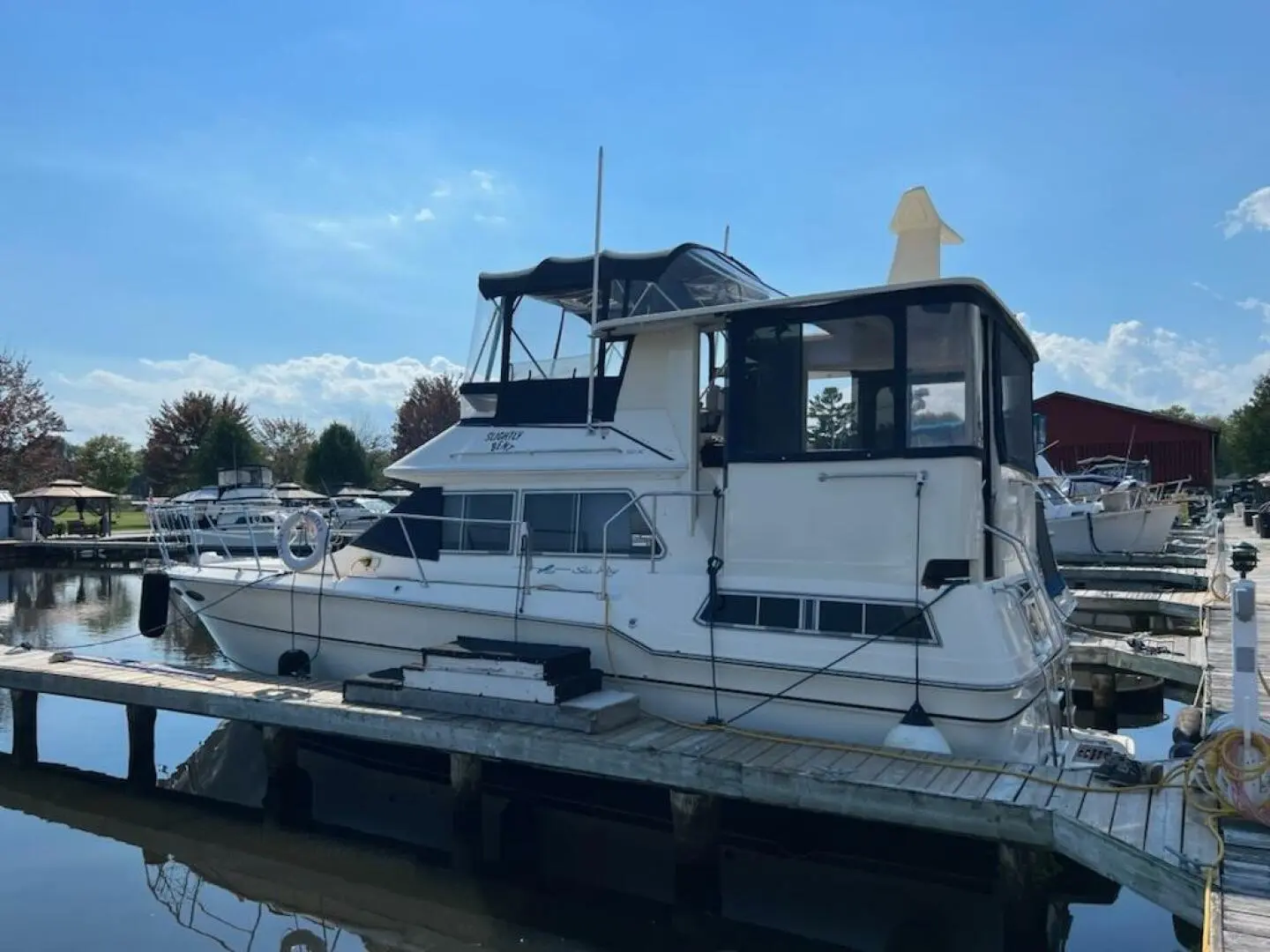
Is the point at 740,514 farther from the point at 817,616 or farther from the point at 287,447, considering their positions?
the point at 287,447

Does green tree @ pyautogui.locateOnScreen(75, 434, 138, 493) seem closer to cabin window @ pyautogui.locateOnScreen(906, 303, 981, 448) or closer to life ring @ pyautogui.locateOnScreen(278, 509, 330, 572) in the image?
life ring @ pyautogui.locateOnScreen(278, 509, 330, 572)

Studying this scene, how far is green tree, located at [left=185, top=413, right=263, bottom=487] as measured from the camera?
1770 inches

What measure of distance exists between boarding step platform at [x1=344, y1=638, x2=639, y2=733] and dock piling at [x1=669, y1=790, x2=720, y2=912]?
0.86 m

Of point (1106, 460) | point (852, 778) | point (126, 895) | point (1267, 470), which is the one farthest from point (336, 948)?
point (1267, 470)

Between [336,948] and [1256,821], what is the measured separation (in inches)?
232

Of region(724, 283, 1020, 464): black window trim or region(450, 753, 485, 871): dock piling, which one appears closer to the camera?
region(724, 283, 1020, 464): black window trim

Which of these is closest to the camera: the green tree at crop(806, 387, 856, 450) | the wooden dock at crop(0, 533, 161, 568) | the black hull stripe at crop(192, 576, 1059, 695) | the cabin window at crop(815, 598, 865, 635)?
the black hull stripe at crop(192, 576, 1059, 695)

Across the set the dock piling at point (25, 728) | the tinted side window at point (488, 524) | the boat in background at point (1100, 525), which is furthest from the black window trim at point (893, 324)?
the boat in background at point (1100, 525)

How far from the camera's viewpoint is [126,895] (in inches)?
302

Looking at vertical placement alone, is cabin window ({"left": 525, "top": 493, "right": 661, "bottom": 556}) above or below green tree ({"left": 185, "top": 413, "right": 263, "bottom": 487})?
below

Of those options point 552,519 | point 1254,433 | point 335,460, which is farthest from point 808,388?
point 1254,433

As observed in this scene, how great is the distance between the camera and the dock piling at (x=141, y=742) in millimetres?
10188

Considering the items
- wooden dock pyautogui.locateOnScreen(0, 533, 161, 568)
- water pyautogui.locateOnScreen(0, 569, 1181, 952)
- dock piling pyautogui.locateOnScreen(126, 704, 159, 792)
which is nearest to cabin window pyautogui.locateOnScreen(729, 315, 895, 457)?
water pyautogui.locateOnScreen(0, 569, 1181, 952)

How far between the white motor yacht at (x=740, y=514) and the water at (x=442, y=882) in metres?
1.07
